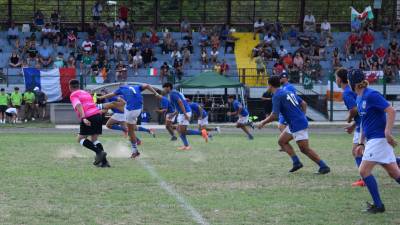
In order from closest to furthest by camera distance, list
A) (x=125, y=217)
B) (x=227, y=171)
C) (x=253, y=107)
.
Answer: (x=125, y=217), (x=227, y=171), (x=253, y=107)

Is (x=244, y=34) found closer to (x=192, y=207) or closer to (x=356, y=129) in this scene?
(x=356, y=129)

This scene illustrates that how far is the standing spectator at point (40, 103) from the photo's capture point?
32.5 metres

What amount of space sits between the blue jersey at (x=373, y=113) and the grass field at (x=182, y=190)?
97 centimetres

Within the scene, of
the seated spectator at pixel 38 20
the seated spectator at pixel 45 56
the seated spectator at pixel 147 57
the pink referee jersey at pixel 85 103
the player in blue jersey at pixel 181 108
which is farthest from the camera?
the seated spectator at pixel 38 20

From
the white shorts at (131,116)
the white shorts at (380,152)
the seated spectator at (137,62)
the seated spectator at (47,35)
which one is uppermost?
the seated spectator at (47,35)

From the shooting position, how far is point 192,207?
32.3ft

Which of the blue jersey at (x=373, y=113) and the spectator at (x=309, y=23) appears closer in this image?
the blue jersey at (x=373, y=113)

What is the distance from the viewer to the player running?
14.5 metres

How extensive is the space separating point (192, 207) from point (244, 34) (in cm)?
3098

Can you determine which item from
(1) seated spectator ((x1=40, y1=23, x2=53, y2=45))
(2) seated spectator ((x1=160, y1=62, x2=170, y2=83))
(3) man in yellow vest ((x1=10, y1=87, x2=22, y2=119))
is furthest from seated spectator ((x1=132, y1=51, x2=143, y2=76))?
(3) man in yellow vest ((x1=10, y1=87, x2=22, y2=119))

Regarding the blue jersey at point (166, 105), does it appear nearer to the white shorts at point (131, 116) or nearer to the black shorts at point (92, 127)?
the white shorts at point (131, 116)

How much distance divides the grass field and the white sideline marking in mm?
49

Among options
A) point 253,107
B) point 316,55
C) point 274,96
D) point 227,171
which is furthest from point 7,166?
point 316,55

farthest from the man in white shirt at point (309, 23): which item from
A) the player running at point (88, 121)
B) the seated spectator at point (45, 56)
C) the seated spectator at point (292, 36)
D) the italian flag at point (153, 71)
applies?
the player running at point (88, 121)
